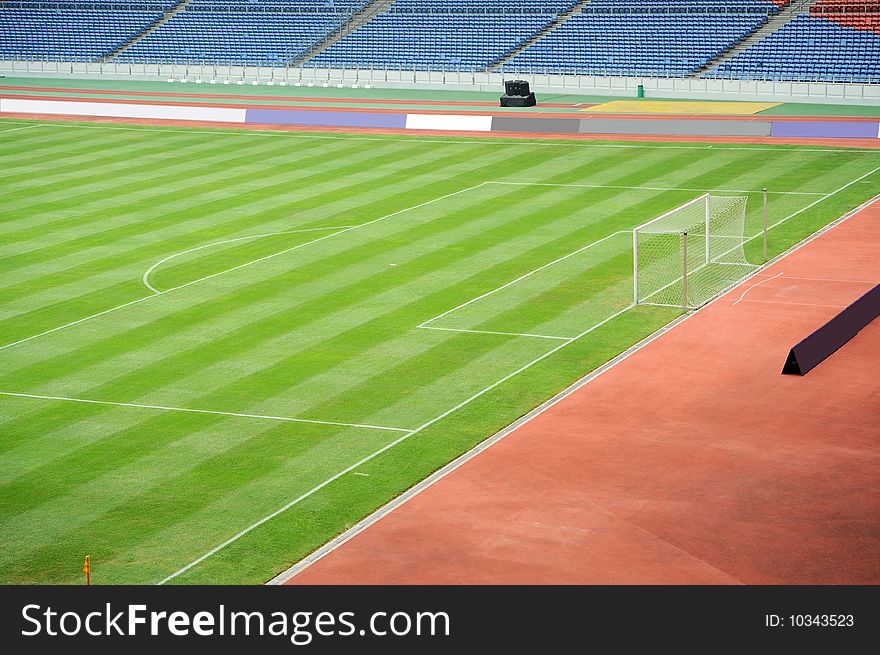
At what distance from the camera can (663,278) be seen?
24.9m

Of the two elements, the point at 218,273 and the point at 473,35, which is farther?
the point at 473,35

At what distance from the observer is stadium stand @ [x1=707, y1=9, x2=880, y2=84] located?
52.4 metres

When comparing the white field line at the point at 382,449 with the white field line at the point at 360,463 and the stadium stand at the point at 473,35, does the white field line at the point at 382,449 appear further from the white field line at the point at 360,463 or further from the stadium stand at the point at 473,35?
the stadium stand at the point at 473,35

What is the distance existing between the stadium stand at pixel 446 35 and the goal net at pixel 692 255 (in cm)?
3435

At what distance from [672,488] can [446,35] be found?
5192 centimetres

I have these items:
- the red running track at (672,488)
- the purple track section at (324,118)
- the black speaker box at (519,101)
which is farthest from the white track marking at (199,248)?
the black speaker box at (519,101)

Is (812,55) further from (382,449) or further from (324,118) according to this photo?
(382,449)

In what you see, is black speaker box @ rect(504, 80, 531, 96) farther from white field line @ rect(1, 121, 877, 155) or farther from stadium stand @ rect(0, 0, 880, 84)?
white field line @ rect(1, 121, 877, 155)

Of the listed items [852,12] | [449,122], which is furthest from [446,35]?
[852,12]

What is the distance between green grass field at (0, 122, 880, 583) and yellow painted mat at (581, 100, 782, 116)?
845cm

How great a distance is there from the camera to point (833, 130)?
41.9 meters

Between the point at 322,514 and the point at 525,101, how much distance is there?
38954mm

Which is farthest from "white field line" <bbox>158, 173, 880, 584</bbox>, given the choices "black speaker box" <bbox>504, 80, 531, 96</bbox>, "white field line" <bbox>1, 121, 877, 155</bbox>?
"black speaker box" <bbox>504, 80, 531, 96</bbox>

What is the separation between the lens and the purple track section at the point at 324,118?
47.8m
